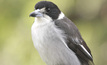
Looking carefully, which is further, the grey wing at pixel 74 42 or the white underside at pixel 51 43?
the grey wing at pixel 74 42

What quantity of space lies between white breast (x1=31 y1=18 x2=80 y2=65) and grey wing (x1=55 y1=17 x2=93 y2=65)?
62 millimetres

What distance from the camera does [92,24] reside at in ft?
19.4

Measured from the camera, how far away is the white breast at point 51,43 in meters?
4.09

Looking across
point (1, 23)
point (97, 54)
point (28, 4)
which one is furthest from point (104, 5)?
point (1, 23)

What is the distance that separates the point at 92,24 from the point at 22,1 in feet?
3.64

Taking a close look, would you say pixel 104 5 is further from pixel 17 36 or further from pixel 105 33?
pixel 17 36

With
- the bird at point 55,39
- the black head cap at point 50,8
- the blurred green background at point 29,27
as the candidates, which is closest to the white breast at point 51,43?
the bird at point 55,39

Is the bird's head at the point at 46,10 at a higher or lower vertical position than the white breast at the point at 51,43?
higher

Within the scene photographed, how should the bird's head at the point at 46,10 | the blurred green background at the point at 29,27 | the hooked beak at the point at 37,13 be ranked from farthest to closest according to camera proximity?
the blurred green background at the point at 29,27
the bird's head at the point at 46,10
the hooked beak at the point at 37,13

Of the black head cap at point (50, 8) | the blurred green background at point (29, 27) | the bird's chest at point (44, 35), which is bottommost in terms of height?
the blurred green background at point (29, 27)

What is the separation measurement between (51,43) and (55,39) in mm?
69

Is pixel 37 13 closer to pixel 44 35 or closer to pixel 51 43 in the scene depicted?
pixel 44 35

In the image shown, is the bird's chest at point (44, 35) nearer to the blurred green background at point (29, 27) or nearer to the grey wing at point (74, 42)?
the grey wing at point (74, 42)

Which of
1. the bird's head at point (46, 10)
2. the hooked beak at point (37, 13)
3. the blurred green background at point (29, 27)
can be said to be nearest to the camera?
A: the hooked beak at point (37, 13)
